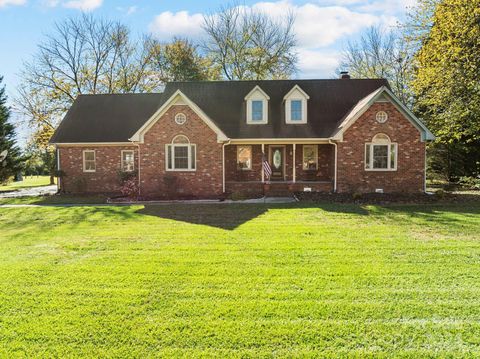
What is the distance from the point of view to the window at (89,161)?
66.9 ft

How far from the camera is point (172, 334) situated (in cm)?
395

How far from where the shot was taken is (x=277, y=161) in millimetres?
19562

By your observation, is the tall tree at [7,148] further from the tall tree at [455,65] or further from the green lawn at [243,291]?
the tall tree at [455,65]

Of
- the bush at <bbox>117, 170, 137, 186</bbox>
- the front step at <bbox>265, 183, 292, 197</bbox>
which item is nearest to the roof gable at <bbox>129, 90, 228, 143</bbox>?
the bush at <bbox>117, 170, 137, 186</bbox>

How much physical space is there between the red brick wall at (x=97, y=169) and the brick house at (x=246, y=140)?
0.20ft

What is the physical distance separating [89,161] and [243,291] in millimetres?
18126

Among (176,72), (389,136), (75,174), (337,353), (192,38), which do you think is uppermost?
(192,38)

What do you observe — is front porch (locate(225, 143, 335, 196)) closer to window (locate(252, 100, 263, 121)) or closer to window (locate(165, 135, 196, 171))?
window (locate(252, 100, 263, 121))

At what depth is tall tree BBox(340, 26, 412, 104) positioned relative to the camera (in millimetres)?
32594

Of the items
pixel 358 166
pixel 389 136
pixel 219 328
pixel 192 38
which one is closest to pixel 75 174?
pixel 358 166

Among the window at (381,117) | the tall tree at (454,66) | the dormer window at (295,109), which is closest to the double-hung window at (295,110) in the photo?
the dormer window at (295,109)

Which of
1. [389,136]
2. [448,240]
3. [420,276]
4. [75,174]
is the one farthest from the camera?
[75,174]

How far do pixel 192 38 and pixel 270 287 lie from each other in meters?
35.6

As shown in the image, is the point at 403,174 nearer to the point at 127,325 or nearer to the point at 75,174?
the point at 127,325
